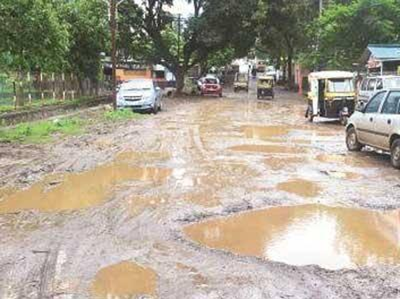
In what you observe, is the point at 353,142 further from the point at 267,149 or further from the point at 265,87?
the point at 265,87

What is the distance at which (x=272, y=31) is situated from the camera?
45969 mm

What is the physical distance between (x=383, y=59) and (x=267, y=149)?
17329 mm

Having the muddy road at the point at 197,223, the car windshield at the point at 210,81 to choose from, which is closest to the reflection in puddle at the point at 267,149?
the muddy road at the point at 197,223

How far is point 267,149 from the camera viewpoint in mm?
16531

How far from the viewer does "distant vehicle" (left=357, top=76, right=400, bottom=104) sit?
23.3 meters

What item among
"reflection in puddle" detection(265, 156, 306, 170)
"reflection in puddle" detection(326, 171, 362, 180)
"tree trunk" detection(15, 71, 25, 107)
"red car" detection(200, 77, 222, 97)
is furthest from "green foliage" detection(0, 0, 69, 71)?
"red car" detection(200, 77, 222, 97)

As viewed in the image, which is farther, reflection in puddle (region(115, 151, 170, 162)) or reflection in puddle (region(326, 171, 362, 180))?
reflection in puddle (region(115, 151, 170, 162))

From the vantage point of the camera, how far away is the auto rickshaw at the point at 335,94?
80.1ft

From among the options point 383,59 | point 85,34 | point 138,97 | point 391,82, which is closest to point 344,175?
point 391,82

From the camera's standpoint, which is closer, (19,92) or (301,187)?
(301,187)

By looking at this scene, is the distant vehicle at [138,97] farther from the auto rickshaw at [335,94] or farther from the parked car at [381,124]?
the parked car at [381,124]

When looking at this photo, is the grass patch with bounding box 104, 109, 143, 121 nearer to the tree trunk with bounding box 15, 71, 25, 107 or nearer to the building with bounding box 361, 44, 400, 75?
the tree trunk with bounding box 15, 71, 25, 107

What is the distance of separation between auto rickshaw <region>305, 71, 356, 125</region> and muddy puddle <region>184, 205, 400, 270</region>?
1555 cm

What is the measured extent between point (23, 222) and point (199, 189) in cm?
327
